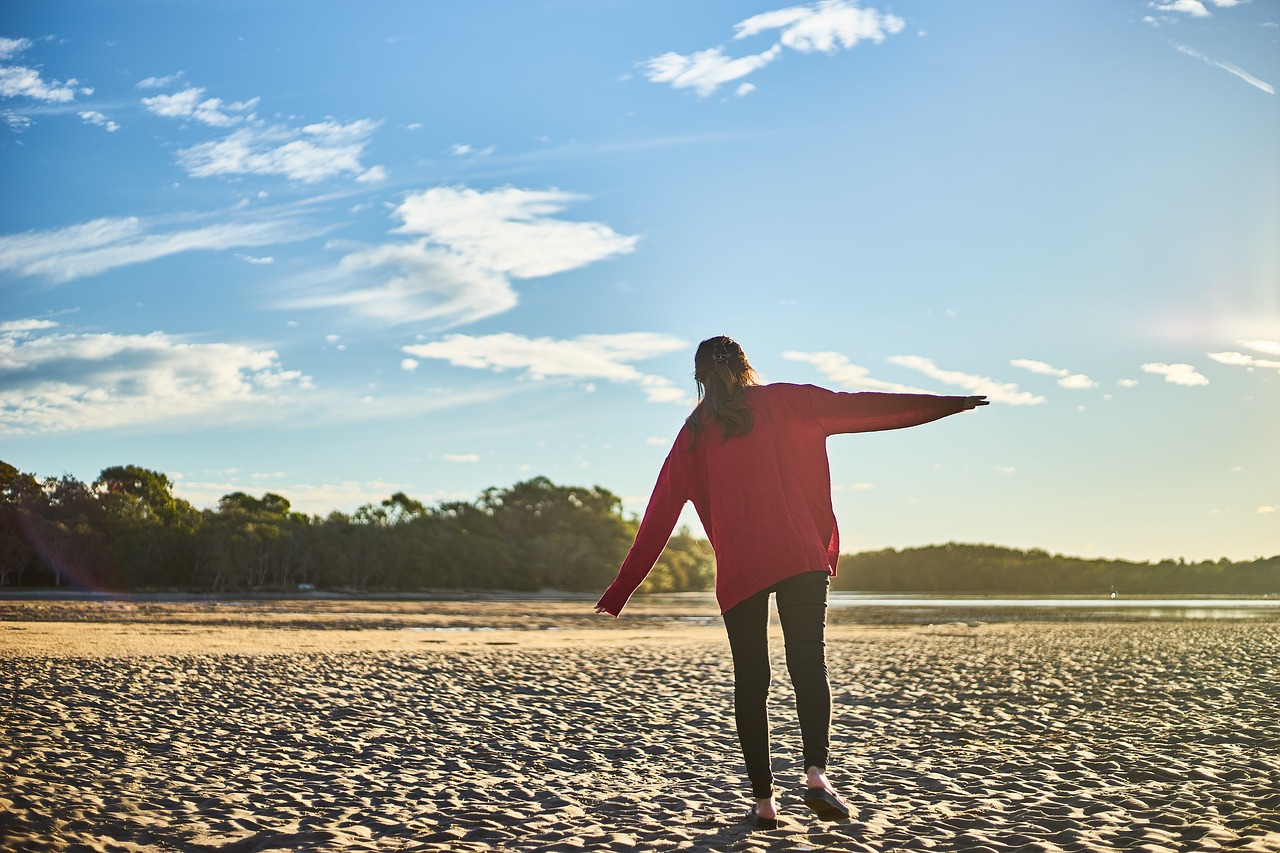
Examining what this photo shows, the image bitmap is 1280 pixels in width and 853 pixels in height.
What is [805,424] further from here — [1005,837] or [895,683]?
[895,683]

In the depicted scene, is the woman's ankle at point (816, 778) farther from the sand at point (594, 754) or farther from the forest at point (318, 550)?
the forest at point (318, 550)

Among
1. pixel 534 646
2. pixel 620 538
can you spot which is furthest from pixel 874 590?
pixel 534 646

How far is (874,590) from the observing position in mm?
132750

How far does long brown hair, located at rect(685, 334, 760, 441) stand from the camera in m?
4.82

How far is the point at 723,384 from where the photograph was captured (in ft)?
16.0

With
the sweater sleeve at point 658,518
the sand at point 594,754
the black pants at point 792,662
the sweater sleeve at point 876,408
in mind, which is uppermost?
the sweater sleeve at point 876,408

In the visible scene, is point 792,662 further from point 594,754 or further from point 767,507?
point 594,754

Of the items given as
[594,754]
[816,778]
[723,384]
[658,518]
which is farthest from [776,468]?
[594,754]

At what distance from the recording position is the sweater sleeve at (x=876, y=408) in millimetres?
4883

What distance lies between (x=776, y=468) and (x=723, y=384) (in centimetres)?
48

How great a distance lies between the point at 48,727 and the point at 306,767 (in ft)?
9.73

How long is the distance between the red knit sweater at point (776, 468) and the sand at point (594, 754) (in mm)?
1384

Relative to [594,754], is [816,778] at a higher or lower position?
higher

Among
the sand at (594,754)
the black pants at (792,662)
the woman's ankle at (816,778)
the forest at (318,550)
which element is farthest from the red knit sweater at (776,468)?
the forest at (318,550)
